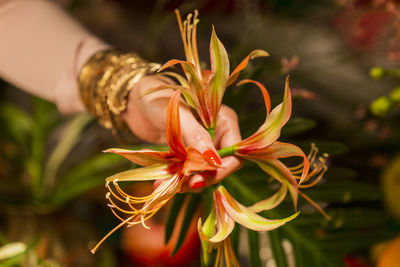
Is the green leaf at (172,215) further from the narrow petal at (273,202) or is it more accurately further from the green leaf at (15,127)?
the green leaf at (15,127)

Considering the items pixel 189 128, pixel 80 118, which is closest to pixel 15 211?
pixel 80 118

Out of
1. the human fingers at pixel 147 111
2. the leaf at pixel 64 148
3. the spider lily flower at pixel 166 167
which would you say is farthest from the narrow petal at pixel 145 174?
the leaf at pixel 64 148

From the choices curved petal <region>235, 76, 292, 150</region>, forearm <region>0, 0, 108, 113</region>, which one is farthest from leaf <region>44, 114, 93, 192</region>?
curved petal <region>235, 76, 292, 150</region>

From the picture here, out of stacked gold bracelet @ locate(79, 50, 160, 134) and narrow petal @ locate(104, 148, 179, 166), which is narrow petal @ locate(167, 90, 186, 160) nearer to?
narrow petal @ locate(104, 148, 179, 166)

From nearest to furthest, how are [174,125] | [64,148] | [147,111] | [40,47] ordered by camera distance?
[174,125], [147,111], [40,47], [64,148]

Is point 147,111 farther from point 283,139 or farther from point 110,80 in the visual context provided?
point 283,139

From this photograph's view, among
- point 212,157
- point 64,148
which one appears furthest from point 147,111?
point 64,148

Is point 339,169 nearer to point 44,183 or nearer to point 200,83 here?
point 200,83
